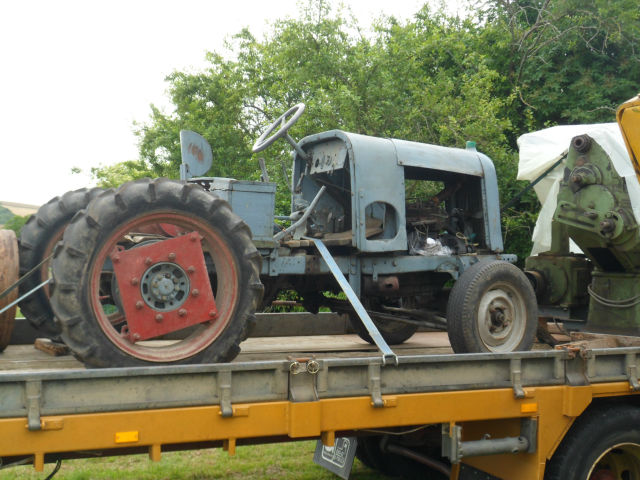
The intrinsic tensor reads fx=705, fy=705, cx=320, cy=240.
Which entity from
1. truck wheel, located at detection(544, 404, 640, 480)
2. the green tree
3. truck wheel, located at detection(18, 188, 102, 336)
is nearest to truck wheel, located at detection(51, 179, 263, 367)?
truck wheel, located at detection(18, 188, 102, 336)

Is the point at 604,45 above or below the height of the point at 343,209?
above

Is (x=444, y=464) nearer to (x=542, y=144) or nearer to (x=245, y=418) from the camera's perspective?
(x=245, y=418)

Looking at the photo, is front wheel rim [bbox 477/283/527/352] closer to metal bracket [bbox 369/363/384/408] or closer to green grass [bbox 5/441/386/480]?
metal bracket [bbox 369/363/384/408]

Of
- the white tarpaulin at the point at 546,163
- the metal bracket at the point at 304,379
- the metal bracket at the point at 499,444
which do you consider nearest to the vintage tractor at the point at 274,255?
the metal bracket at the point at 304,379

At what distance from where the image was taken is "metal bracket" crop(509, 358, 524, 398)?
4.21m

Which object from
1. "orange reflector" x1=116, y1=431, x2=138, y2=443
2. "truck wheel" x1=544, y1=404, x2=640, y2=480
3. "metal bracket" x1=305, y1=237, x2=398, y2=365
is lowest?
"truck wheel" x1=544, y1=404, x2=640, y2=480

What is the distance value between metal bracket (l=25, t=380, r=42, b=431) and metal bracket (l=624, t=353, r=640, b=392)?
360cm

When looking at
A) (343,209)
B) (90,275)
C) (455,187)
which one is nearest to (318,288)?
(343,209)

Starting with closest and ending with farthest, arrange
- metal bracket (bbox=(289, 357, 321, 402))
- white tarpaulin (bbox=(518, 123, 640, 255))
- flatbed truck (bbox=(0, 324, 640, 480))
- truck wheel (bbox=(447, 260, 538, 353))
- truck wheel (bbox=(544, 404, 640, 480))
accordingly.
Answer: flatbed truck (bbox=(0, 324, 640, 480))
metal bracket (bbox=(289, 357, 321, 402))
truck wheel (bbox=(544, 404, 640, 480))
truck wheel (bbox=(447, 260, 538, 353))
white tarpaulin (bbox=(518, 123, 640, 255))

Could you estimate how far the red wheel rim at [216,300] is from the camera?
3852 millimetres

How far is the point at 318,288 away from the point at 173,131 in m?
14.0

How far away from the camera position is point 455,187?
20.4 feet

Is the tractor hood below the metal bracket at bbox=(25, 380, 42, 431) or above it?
above

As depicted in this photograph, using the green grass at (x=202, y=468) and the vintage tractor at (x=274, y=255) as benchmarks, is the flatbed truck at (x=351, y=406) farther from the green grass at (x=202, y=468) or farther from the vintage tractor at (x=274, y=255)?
the green grass at (x=202, y=468)
